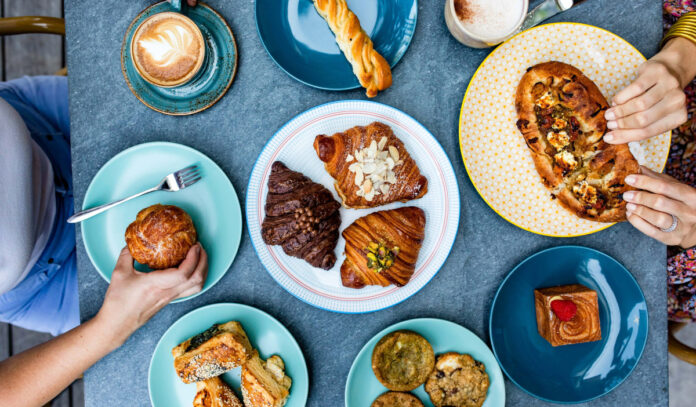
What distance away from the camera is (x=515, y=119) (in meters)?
1.34

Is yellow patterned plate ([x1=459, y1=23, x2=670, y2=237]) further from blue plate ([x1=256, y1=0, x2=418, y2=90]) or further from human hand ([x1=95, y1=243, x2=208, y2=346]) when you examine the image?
human hand ([x1=95, y1=243, x2=208, y2=346])

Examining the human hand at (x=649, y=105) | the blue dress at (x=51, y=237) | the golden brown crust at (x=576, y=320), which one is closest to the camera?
the human hand at (x=649, y=105)

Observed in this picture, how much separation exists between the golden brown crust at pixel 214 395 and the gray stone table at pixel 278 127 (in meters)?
0.21

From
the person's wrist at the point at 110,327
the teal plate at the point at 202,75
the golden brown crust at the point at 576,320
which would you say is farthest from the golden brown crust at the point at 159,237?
the golden brown crust at the point at 576,320

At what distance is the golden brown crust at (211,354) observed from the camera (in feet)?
4.10

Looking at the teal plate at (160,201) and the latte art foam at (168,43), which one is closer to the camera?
the latte art foam at (168,43)

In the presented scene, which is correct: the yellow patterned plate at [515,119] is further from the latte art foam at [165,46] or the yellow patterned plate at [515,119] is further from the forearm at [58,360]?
the forearm at [58,360]

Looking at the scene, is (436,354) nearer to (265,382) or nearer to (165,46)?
(265,382)

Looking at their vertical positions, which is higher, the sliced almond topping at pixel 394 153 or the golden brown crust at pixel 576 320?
the sliced almond topping at pixel 394 153

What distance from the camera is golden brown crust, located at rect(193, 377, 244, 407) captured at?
1.30 metres

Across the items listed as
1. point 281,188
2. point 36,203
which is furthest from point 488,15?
point 36,203

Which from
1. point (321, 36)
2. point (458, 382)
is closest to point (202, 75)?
point (321, 36)

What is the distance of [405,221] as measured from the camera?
4.25ft

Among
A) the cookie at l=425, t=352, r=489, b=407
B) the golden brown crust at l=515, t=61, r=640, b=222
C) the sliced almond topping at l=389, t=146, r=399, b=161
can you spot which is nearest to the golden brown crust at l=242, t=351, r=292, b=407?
the cookie at l=425, t=352, r=489, b=407
